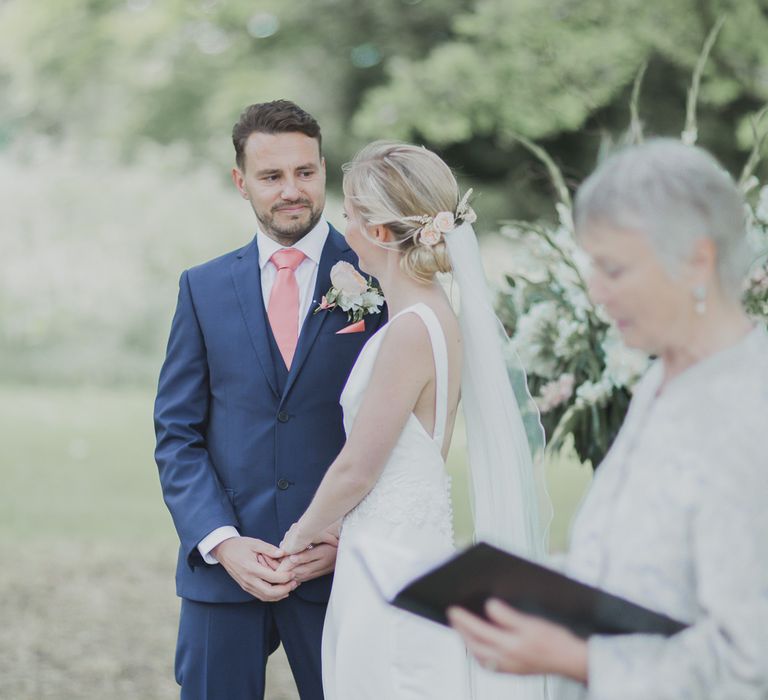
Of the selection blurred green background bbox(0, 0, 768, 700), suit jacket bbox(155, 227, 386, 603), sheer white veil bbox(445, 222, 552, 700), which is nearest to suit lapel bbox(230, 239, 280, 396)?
suit jacket bbox(155, 227, 386, 603)

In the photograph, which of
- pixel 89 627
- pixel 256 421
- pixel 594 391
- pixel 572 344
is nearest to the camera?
pixel 256 421

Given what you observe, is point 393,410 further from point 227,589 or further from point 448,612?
point 448,612

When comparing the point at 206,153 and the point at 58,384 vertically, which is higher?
the point at 206,153

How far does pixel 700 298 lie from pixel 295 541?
143cm

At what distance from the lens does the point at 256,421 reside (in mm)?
2850

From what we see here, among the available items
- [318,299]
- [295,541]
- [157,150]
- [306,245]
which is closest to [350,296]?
[318,299]

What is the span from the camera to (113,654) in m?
5.91

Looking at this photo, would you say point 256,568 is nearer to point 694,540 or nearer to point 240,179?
point 240,179

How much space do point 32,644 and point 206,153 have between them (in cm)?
724

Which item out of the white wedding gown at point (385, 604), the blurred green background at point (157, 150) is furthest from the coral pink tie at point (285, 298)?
the blurred green background at point (157, 150)

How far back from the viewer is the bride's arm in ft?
8.17

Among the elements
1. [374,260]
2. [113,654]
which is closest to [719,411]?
[374,260]

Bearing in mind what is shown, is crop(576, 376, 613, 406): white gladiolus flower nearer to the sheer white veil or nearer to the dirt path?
the sheer white veil

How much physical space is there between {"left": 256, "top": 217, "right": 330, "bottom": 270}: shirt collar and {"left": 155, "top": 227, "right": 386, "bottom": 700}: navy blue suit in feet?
0.24
